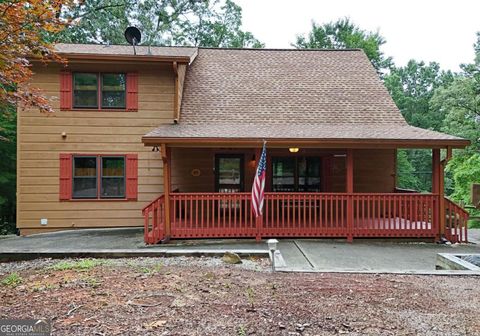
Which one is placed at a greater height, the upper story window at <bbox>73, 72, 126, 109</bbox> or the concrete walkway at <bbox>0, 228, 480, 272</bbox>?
the upper story window at <bbox>73, 72, 126, 109</bbox>

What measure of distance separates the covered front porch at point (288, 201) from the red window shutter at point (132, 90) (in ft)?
5.95

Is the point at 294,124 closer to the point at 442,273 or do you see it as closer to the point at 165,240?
the point at 165,240

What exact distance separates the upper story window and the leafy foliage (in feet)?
8.04

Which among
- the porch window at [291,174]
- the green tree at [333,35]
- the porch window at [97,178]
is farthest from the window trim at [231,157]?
the green tree at [333,35]

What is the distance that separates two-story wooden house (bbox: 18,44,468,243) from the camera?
7.92 meters

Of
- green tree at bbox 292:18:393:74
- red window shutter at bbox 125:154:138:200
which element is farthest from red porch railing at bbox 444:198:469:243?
green tree at bbox 292:18:393:74

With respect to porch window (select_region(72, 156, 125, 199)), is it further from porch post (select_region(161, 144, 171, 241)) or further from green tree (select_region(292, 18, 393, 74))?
green tree (select_region(292, 18, 393, 74))

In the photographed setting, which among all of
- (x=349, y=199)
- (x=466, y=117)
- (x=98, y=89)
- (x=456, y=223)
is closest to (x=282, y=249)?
(x=349, y=199)

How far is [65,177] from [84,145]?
40.5 inches

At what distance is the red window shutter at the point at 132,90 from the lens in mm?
9508

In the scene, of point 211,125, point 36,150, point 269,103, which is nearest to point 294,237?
point 211,125

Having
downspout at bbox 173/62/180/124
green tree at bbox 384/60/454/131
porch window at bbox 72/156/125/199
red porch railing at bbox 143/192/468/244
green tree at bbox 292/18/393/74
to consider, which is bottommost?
red porch railing at bbox 143/192/468/244

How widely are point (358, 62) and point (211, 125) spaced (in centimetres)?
681

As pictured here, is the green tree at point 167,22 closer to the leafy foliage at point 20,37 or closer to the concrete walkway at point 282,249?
the leafy foliage at point 20,37
